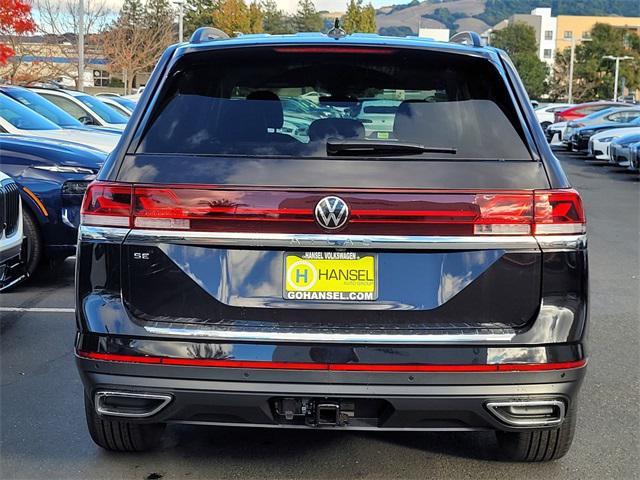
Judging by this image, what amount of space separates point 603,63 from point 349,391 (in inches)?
2872

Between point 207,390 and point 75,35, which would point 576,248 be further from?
point 75,35

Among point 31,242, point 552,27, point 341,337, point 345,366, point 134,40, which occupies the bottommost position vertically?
point 31,242

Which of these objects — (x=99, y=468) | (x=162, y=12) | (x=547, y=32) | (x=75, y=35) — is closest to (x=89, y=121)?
(x=99, y=468)

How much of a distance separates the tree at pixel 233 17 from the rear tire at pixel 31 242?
4922 centimetres

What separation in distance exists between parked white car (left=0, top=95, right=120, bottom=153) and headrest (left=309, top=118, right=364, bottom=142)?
686cm

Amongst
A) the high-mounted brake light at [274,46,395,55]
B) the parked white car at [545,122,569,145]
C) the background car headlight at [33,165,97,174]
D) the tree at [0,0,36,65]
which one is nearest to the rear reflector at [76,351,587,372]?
the high-mounted brake light at [274,46,395,55]

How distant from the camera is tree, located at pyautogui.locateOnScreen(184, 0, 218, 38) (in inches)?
2687

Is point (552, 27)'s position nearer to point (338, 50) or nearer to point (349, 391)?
point (338, 50)

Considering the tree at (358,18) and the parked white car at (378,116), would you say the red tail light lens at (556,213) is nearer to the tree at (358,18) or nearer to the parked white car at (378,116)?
the parked white car at (378,116)

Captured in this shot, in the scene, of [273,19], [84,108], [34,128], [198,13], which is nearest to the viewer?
[34,128]

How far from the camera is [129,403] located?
3.37 m

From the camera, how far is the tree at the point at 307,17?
8638cm

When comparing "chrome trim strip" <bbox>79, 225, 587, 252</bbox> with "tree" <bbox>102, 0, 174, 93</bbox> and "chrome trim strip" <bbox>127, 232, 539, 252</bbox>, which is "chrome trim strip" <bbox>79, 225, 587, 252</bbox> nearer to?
"chrome trim strip" <bbox>127, 232, 539, 252</bbox>

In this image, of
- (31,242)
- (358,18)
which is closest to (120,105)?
(31,242)
